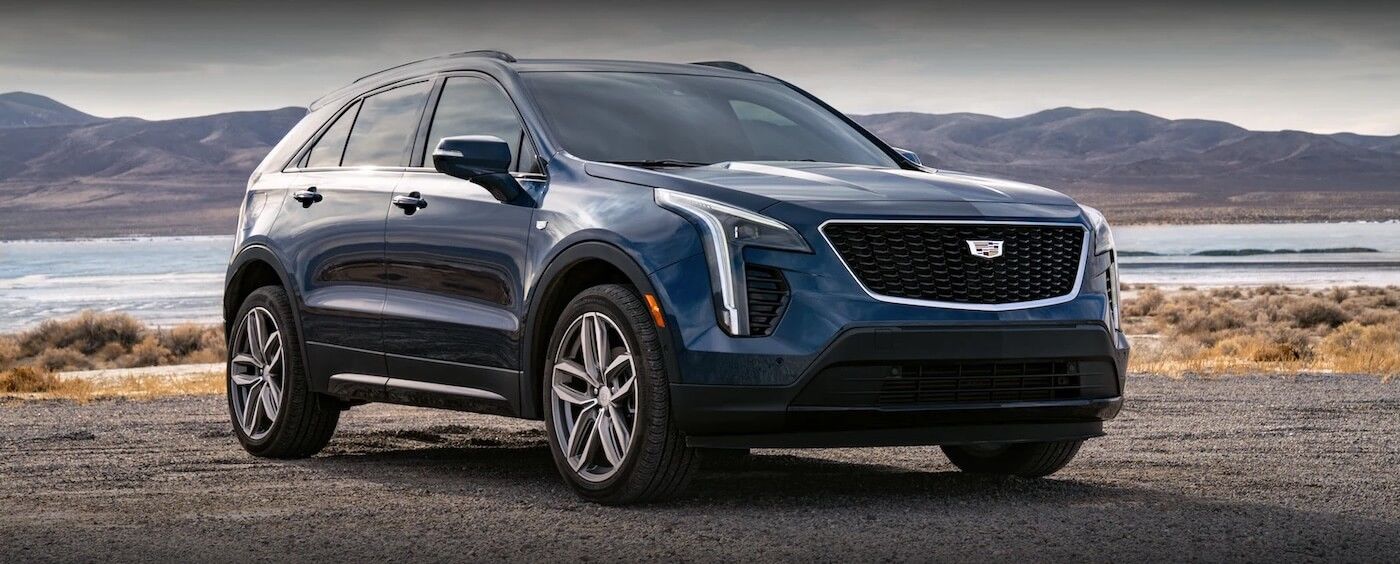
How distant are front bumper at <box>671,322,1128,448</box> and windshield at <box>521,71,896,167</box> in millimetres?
1363

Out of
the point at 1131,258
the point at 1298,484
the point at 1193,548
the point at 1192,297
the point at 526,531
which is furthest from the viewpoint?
the point at 1131,258

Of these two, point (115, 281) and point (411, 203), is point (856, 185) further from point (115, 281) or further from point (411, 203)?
point (115, 281)

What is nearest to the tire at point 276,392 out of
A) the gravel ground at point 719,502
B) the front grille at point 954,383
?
the gravel ground at point 719,502

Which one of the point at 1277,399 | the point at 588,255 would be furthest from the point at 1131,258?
the point at 588,255

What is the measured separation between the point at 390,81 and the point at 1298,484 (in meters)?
4.69

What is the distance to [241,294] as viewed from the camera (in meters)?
10.2

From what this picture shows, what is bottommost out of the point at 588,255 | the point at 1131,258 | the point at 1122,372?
the point at 1131,258

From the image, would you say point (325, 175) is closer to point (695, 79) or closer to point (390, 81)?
point (390, 81)

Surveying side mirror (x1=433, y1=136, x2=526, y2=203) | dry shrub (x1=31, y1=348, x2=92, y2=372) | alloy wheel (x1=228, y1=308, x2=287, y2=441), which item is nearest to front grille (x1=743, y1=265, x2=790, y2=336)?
side mirror (x1=433, y1=136, x2=526, y2=203)

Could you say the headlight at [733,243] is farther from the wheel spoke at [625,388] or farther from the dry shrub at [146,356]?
the dry shrub at [146,356]

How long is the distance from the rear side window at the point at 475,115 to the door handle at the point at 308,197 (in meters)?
0.92

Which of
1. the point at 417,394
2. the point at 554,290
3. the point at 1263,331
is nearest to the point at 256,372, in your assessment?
the point at 417,394

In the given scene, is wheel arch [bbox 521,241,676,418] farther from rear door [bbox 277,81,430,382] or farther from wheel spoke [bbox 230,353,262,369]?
wheel spoke [bbox 230,353,262,369]

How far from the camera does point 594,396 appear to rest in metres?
7.35
